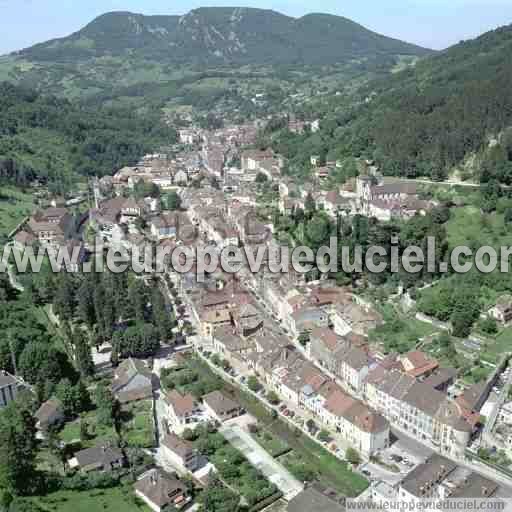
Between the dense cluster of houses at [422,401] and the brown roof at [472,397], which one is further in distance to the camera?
Answer: the brown roof at [472,397]

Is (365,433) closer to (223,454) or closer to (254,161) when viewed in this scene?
(223,454)

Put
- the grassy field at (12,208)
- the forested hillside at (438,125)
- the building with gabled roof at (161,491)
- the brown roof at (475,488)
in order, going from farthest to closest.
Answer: the grassy field at (12,208) → the forested hillside at (438,125) → the building with gabled roof at (161,491) → the brown roof at (475,488)

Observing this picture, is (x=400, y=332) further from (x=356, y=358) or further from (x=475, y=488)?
(x=475, y=488)

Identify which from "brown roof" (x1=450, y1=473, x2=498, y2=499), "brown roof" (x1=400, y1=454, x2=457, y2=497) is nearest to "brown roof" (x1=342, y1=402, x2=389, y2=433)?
"brown roof" (x1=400, y1=454, x2=457, y2=497)

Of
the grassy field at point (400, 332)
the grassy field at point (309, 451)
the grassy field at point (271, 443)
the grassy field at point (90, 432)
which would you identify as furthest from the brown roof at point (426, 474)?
the grassy field at point (90, 432)

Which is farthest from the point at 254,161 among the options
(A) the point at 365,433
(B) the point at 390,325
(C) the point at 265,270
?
(A) the point at 365,433

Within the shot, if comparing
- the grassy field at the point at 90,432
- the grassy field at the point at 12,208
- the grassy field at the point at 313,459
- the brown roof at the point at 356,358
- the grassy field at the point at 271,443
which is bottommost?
the grassy field at the point at 313,459

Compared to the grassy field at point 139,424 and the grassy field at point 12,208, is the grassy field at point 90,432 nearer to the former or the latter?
the grassy field at point 139,424
